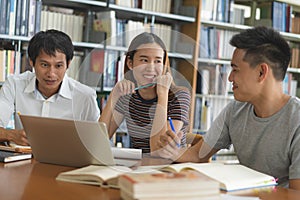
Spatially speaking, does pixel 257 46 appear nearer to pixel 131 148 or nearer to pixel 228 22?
pixel 131 148

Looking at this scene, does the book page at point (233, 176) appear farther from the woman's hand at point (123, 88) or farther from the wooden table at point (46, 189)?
the woman's hand at point (123, 88)

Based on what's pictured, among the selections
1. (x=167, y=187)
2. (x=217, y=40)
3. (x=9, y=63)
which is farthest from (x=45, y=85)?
(x=217, y=40)

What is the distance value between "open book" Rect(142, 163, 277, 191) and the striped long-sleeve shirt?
0.19m

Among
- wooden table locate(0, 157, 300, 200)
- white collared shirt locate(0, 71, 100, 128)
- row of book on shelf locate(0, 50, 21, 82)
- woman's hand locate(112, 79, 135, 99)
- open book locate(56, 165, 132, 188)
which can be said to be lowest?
wooden table locate(0, 157, 300, 200)

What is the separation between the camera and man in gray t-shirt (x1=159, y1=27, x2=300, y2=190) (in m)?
1.74

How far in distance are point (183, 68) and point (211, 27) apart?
9.10ft

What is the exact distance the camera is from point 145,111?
1.60 metres

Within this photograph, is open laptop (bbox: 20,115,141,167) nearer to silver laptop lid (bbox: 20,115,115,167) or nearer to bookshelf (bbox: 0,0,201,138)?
silver laptop lid (bbox: 20,115,115,167)

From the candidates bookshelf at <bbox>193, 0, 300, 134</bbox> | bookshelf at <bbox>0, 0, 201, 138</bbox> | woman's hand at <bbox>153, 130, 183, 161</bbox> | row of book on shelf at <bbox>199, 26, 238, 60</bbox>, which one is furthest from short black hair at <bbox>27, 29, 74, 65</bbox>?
row of book on shelf at <bbox>199, 26, 238, 60</bbox>

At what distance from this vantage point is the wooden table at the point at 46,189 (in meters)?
1.17

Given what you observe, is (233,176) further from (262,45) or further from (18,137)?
(18,137)

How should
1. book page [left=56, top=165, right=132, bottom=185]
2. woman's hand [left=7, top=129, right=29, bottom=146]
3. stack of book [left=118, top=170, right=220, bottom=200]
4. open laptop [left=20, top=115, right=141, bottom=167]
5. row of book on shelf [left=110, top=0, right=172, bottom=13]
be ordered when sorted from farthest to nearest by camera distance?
1. row of book on shelf [left=110, top=0, right=172, bottom=13]
2. woman's hand [left=7, top=129, right=29, bottom=146]
3. open laptop [left=20, top=115, right=141, bottom=167]
4. book page [left=56, top=165, right=132, bottom=185]
5. stack of book [left=118, top=170, right=220, bottom=200]

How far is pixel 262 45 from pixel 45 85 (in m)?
1.01

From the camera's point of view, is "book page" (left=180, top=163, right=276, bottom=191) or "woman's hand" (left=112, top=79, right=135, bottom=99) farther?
"woman's hand" (left=112, top=79, right=135, bottom=99)
